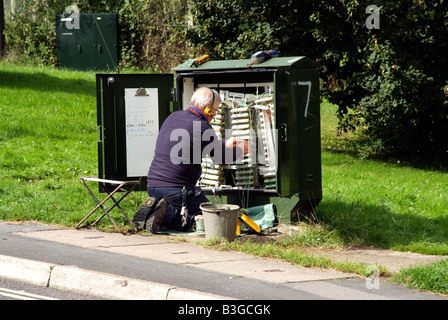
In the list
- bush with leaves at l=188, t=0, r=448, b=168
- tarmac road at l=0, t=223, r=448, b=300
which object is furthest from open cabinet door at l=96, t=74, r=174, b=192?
bush with leaves at l=188, t=0, r=448, b=168

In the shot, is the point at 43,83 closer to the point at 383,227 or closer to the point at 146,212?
the point at 146,212

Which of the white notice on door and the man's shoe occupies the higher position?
the white notice on door

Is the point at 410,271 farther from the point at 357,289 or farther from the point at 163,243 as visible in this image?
the point at 163,243

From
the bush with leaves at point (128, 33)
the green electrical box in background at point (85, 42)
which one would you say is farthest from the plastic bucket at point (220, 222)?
the green electrical box in background at point (85, 42)

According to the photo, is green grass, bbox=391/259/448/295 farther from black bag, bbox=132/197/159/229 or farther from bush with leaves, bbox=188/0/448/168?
bush with leaves, bbox=188/0/448/168

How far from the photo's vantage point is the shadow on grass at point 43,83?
17875 millimetres

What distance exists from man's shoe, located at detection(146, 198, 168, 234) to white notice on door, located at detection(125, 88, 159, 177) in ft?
3.24

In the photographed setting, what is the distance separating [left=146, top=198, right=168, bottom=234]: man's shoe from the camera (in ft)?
26.1

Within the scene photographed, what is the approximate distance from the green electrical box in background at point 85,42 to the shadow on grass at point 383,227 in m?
15.9

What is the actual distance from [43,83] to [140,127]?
10.5 metres

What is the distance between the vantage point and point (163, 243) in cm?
758

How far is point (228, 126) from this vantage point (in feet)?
29.7

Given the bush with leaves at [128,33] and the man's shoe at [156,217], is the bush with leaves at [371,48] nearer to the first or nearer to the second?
the man's shoe at [156,217]

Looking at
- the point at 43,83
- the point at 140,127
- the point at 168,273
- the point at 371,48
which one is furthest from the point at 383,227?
the point at 43,83
